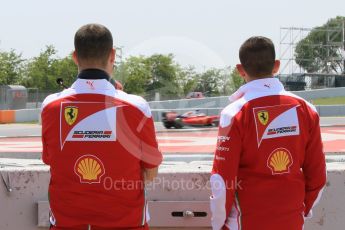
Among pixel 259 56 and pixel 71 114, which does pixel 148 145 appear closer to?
pixel 71 114

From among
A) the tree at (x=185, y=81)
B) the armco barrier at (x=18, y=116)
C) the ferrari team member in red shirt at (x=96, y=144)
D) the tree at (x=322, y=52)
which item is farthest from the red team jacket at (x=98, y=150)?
the tree at (x=322, y=52)

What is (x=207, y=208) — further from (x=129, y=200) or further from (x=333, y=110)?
(x=333, y=110)

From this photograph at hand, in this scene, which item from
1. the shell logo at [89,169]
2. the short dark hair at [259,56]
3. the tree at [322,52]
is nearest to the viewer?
the shell logo at [89,169]

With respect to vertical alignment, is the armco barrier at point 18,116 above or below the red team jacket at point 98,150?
below

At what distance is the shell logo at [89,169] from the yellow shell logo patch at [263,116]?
30.8 inches

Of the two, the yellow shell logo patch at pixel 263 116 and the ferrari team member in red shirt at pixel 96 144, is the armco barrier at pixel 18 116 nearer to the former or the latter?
the ferrari team member in red shirt at pixel 96 144

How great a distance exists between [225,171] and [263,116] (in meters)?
0.32

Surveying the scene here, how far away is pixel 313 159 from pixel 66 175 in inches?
47.9

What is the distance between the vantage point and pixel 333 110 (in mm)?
36125

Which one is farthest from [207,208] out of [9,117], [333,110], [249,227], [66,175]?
[333,110]

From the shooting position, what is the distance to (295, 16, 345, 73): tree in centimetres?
6850

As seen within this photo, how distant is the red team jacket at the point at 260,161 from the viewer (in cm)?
254

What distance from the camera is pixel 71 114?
95.7 inches

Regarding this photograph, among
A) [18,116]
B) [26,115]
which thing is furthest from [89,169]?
[26,115]
